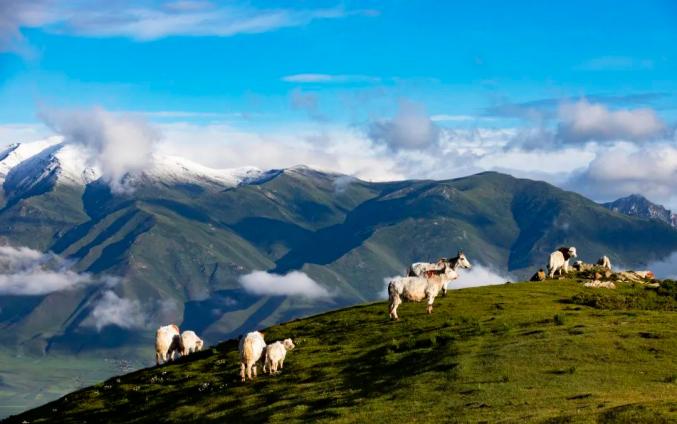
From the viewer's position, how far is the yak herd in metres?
51.7

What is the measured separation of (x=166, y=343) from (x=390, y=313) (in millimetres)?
20596

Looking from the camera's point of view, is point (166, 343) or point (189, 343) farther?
point (189, 343)

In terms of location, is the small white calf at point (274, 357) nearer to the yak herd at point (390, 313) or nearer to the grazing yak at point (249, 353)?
the yak herd at point (390, 313)

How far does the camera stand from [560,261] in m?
82.0

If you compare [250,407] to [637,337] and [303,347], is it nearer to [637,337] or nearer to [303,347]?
[303,347]

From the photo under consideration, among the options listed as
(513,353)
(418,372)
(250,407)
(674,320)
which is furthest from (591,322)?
(250,407)

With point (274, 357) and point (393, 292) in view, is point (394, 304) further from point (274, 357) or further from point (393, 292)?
point (274, 357)

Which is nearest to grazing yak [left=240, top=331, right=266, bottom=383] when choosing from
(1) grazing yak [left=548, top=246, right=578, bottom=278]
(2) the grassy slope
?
(2) the grassy slope

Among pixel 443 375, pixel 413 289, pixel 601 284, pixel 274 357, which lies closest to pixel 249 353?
pixel 274 357

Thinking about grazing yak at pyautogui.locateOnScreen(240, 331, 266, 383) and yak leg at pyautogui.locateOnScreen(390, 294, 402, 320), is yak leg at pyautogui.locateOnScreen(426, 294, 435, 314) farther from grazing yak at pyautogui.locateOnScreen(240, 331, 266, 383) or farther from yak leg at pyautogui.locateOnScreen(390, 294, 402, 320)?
grazing yak at pyautogui.locateOnScreen(240, 331, 266, 383)

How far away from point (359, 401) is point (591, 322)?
62.5ft

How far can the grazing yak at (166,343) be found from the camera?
226 ft

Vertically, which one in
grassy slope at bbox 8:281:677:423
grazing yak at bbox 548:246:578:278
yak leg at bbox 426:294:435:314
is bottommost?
grassy slope at bbox 8:281:677:423

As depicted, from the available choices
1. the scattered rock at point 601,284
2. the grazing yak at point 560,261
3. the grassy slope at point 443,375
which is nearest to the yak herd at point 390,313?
the grazing yak at point 560,261
